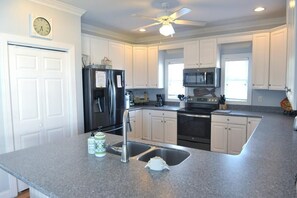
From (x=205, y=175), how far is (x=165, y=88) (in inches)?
155

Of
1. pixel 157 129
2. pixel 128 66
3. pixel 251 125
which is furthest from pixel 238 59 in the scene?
pixel 128 66

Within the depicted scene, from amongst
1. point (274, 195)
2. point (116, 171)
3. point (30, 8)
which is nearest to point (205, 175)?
point (274, 195)

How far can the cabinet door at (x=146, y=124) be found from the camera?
464cm

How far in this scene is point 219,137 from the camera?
3742 mm

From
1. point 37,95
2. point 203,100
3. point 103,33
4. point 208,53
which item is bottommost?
point 203,100

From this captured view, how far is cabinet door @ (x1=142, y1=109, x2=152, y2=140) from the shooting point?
4.64 m

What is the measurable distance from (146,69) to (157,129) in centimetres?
150

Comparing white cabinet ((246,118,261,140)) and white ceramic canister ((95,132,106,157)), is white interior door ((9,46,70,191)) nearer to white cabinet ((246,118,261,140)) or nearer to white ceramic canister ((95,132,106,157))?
white ceramic canister ((95,132,106,157))

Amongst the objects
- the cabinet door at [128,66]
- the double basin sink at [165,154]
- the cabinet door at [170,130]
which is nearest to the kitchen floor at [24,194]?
the double basin sink at [165,154]

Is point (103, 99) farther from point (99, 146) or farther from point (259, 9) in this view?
point (259, 9)

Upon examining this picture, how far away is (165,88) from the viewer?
5105mm

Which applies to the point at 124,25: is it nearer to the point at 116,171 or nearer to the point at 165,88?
the point at 165,88

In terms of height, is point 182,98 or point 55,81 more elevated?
point 55,81

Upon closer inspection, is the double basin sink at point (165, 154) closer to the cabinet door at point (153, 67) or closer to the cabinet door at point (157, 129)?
the cabinet door at point (157, 129)
